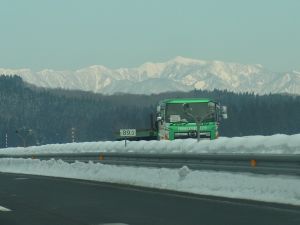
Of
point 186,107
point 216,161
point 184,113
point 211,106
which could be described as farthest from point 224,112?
point 216,161

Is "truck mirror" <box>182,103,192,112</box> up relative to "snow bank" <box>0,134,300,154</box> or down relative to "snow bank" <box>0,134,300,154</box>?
up

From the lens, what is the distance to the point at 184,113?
28625mm

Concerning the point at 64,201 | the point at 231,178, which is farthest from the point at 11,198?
the point at 231,178

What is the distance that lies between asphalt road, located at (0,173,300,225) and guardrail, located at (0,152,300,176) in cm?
88

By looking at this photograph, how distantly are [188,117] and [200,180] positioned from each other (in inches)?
509

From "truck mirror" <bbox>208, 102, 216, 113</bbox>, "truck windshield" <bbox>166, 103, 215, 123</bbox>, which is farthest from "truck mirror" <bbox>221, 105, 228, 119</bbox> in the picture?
"truck windshield" <bbox>166, 103, 215, 123</bbox>

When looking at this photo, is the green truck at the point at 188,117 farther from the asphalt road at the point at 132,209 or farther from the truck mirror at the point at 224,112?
the asphalt road at the point at 132,209

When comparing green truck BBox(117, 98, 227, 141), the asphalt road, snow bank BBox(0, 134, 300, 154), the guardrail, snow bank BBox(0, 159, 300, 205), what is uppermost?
green truck BBox(117, 98, 227, 141)

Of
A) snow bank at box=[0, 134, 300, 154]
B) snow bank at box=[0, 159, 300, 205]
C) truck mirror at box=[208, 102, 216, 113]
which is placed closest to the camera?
snow bank at box=[0, 159, 300, 205]

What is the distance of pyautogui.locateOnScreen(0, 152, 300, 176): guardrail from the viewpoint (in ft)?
43.1

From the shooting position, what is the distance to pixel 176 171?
56.0 feet

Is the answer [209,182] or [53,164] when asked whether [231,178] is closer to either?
[209,182]

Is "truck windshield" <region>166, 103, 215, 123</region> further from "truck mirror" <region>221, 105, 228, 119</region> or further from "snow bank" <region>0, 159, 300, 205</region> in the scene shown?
"snow bank" <region>0, 159, 300, 205</region>

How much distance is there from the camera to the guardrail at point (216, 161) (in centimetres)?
1313
